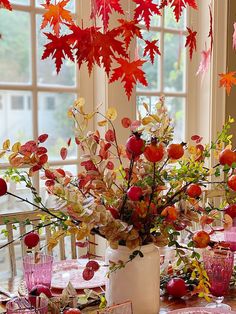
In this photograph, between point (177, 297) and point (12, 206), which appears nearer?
point (177, 297)

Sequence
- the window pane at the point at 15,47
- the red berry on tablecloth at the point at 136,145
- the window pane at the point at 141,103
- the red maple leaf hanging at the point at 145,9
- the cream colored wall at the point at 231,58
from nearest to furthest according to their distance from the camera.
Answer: the red berry on tablecloth at the point at 136,145
the red maple leaf hanging at the point at 145,9
the window pane at the point at 15,47
the window pane at the point at 141,103
the cream colored wall at the point at 231,58

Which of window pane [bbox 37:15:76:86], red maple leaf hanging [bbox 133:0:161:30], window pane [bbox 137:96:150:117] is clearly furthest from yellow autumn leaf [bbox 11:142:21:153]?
window pane [bbox 137:96:150:117]

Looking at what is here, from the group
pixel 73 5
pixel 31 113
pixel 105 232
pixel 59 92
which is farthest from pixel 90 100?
pixel 105 232

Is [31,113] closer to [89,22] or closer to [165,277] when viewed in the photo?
[89,22]

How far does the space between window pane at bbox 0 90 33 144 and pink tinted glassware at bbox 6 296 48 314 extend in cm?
115

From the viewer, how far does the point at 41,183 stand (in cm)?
216

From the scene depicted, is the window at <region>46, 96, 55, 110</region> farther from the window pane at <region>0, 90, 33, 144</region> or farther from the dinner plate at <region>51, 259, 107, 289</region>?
the dinner plate at <region>51, 259, 107, 289</region>

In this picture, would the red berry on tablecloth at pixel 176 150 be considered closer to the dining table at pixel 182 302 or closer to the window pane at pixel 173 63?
the dining table at pixel 182 302

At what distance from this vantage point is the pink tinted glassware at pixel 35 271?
1.24 m

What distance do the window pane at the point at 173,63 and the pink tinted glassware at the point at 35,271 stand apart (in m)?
1.56

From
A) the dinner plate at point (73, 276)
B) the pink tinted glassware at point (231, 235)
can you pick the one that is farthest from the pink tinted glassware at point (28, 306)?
the pink tinted glassware at point (231, 235)

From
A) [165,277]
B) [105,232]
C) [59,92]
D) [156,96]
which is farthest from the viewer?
[156,96]

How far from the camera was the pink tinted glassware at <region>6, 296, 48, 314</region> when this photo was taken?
99 centimetres

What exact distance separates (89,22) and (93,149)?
52.3 inches
